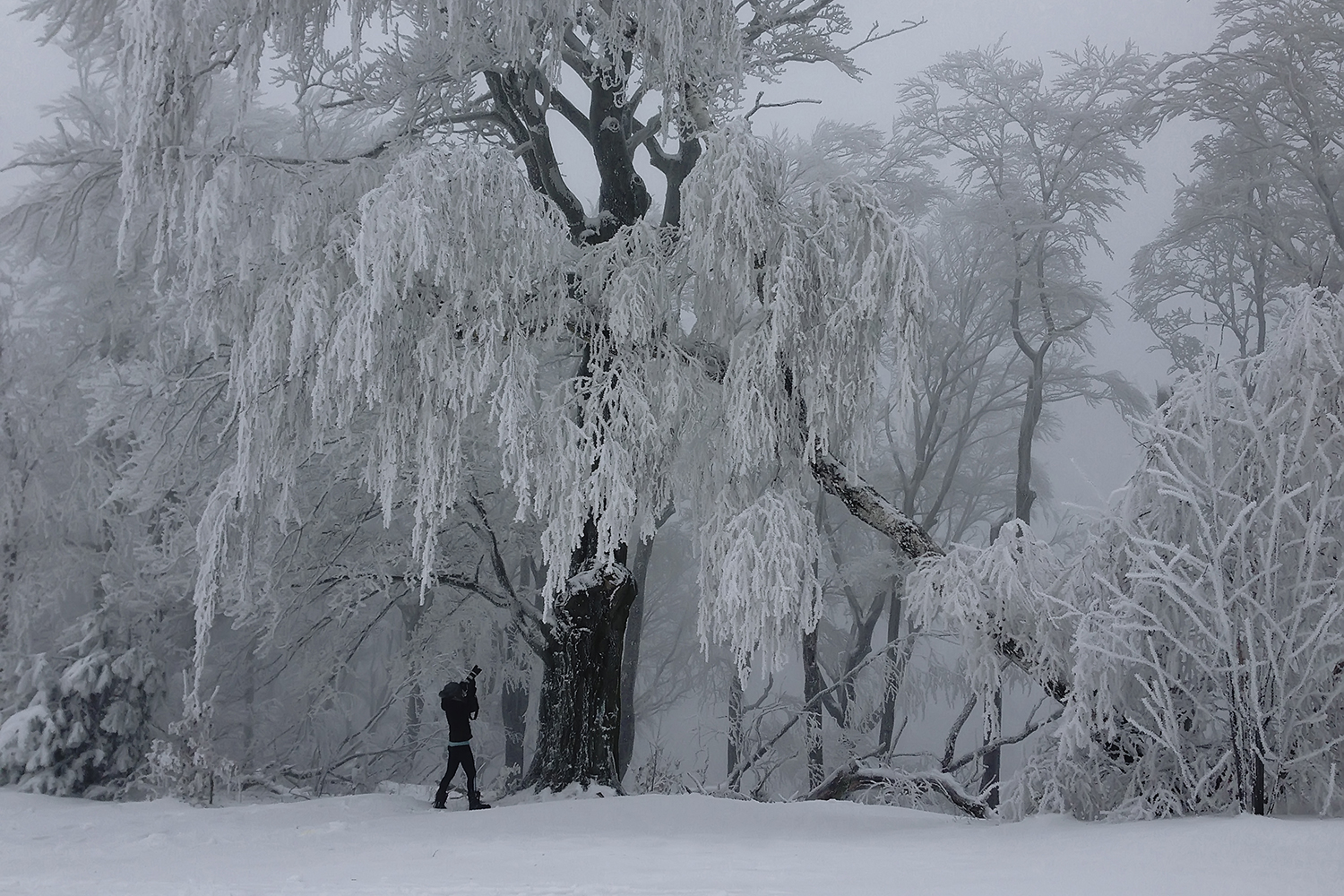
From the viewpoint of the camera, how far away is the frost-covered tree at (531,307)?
569 centimetres

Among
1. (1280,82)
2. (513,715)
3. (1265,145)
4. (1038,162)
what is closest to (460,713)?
(513,715)

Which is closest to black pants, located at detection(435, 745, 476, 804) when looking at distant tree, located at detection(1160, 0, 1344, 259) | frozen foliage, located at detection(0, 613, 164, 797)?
frozen foliage, located at detection(0, 613, 164, 797)

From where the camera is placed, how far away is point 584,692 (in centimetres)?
752

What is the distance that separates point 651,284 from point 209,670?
9.61 m

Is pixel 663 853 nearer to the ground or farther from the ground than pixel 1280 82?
nearer to the ground

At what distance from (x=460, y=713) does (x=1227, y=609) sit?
16.6ft

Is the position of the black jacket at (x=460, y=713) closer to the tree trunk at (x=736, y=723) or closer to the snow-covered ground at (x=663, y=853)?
the snow-covered ground at (x=663, y=853)

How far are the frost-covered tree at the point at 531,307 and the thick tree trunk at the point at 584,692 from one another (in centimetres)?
91

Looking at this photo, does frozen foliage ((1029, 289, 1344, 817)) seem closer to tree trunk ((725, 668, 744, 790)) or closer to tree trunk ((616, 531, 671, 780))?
tree trunk ((725, 668, 744, 790))

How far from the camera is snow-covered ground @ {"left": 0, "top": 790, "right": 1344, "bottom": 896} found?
3555 millimetres

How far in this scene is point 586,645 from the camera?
7.54 metres

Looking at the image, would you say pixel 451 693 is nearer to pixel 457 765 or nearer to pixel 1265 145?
pixel 457 765

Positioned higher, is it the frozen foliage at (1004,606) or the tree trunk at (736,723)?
the frozen foliage at (1004,606)

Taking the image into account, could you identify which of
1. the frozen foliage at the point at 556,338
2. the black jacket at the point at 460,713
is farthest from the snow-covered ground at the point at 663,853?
the frozen foliage at the point at 556,338
